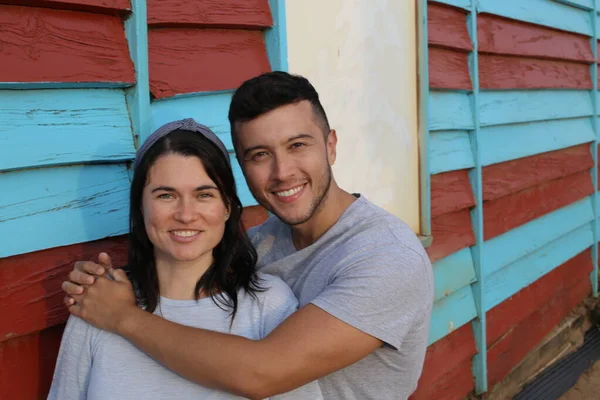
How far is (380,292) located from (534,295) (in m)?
3.72

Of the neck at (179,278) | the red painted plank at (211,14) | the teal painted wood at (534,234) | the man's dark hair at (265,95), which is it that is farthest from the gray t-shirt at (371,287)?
the teal painted wood at (534,234)

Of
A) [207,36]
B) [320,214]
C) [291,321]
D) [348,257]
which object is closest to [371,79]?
[207,36]

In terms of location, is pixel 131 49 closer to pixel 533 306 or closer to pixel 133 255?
pixel 133 255

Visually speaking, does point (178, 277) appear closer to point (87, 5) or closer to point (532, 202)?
point (87, 5)

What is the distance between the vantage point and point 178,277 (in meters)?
1.89

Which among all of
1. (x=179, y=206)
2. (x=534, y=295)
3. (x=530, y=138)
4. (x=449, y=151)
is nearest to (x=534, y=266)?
(x=534, y=295)

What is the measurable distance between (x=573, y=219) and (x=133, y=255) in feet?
15.6

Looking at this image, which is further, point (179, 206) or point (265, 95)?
point (265, 95)

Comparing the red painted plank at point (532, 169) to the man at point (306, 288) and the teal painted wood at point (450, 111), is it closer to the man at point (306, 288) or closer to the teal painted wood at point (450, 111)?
the teal painted wood at point (450, 111)

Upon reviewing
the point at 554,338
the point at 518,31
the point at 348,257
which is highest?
the point at 518,31

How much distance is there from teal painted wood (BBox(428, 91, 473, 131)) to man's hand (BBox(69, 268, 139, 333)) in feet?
7.79

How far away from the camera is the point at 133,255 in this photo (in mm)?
1937

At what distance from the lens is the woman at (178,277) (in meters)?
1.72

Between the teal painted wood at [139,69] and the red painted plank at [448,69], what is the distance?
2.05 meters
